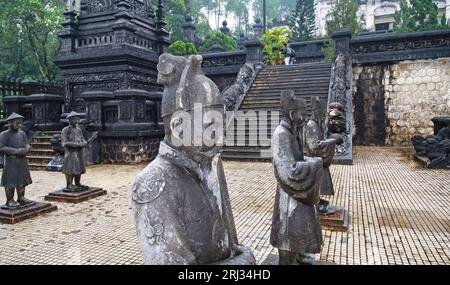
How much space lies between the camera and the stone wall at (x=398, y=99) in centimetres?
1456

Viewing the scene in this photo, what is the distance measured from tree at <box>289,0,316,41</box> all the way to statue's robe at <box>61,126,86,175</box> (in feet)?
78.7

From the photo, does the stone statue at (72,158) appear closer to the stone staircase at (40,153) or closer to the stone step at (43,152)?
the stone staircase at (40,153)

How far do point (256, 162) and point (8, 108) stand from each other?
32.2ft

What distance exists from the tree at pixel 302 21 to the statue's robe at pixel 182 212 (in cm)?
2809

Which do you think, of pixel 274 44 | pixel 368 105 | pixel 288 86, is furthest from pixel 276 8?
pixel 288 86

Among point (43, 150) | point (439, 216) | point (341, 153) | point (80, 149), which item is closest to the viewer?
point (439, 216)

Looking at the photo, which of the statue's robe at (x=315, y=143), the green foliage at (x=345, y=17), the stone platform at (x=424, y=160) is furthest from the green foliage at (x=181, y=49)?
the statue's robe at (x=315, y=143)

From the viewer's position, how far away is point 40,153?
38.7 ft

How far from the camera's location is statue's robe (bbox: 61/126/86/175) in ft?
23.2

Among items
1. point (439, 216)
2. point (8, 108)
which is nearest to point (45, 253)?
point (439, 216)

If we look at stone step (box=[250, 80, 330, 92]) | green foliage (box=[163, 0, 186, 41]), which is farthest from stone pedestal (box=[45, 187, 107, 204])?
green foliage (box=[163, 0, 186, 41])

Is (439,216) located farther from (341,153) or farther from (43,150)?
(43,150)

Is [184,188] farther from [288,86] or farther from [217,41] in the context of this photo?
[217,41]

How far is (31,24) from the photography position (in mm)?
20672
